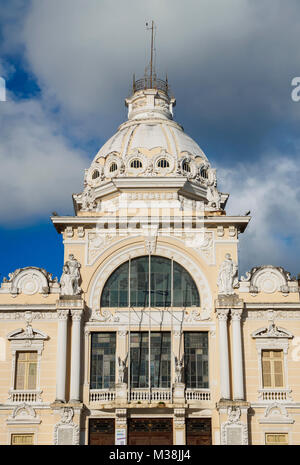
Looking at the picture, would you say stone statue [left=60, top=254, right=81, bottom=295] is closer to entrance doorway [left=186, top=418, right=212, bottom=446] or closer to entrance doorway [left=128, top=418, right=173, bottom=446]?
entrance doorway [left=128, top=418, right=173, bottom=446]

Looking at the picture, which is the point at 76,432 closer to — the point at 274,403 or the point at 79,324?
the point at 79,324

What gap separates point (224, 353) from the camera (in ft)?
111

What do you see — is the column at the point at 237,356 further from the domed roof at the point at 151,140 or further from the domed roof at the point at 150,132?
the domed roof at the point at 151,140

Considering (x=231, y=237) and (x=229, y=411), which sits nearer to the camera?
(x=229, y=411)

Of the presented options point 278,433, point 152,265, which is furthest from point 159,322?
point 278,433

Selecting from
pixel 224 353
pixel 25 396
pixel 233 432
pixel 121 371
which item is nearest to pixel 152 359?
pixel 121 371

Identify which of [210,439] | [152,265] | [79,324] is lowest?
[210,439]

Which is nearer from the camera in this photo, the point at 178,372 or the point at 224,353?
the point at 178,372

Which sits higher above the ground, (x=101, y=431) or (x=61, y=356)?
(x=61, y=356)

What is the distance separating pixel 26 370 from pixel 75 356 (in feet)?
8.58

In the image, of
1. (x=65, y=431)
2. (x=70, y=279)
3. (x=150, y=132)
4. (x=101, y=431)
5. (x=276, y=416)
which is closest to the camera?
(x=65, y=431)

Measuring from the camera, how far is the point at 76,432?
32781 mm

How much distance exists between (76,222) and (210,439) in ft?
41.1

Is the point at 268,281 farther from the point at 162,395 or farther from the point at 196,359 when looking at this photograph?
the point at 162,395
